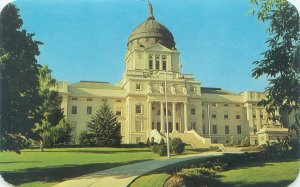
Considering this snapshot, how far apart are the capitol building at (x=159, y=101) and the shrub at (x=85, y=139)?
238 mm

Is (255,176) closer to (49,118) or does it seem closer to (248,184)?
(248,184)

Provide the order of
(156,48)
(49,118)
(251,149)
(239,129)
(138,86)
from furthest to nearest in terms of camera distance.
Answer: (156,48), (138,86), (239,129), (251,149), (49,118)

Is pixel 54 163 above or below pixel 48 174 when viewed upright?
above

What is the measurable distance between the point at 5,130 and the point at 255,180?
918 cm

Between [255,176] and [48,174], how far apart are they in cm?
749

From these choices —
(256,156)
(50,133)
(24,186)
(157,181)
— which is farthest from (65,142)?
(256,156)

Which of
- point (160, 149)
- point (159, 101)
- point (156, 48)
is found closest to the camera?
point (160, 149)

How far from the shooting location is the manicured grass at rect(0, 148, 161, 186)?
1427 centimetres

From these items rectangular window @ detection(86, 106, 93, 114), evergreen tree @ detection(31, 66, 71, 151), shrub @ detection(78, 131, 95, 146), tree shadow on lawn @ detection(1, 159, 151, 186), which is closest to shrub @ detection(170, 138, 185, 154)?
shrub @ detection(78, 131, 95, 146)

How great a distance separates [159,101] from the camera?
1190 inches

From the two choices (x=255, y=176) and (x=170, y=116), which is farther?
(x=170, y=116)

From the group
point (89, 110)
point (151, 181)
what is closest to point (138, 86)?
point (89, 110)

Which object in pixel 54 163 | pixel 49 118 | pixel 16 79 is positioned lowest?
pixel 54 163

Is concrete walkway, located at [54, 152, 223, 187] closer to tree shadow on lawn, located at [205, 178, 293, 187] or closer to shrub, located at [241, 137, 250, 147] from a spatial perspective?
tree shadow on lawn, located at [205, 178, 293, 187]
